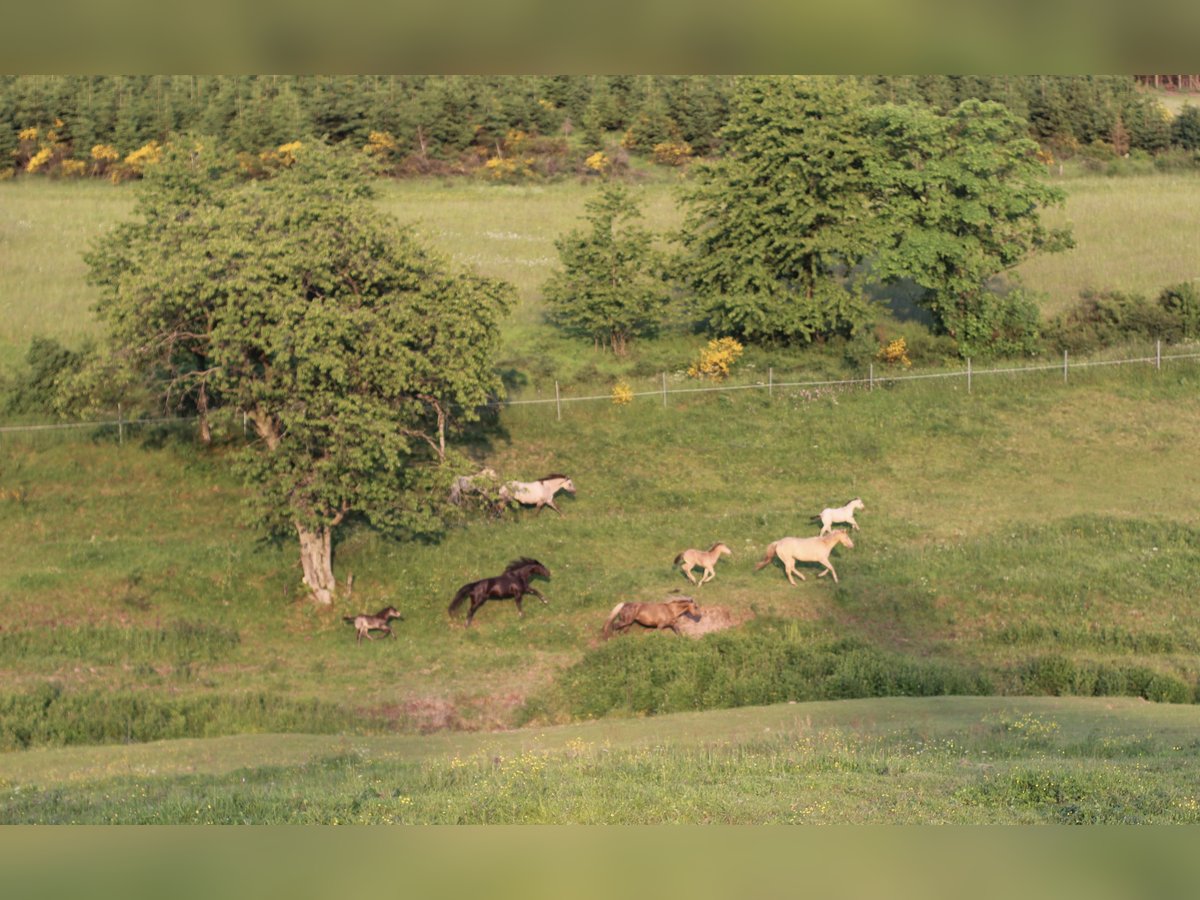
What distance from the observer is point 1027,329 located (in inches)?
1806

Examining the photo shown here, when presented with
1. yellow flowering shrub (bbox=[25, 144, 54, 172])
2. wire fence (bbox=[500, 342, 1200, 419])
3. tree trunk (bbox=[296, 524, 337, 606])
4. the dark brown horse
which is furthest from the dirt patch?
yellow flowering shrub (bbox=[25, 144, 54, 172])

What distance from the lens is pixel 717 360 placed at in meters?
42.9

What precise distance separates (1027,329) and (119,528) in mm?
29879

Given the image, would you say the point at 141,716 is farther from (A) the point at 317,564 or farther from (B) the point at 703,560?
(B) the point at 703,560

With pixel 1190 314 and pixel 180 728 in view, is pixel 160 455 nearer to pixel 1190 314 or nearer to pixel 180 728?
pixel 180 728

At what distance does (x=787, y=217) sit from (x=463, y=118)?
2279 cm

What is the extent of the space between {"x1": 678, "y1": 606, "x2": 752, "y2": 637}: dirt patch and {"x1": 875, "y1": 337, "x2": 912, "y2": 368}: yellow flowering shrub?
62.1 feet

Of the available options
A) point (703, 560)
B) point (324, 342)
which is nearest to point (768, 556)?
point (703, 560)

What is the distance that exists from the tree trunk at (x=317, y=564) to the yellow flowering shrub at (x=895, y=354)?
854 inches

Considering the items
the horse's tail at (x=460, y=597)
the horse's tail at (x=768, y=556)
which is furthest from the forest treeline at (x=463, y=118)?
the horse's tail at (x=460, y=597)

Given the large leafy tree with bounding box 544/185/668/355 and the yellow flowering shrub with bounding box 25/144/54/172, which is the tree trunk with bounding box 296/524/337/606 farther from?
the yellow flowering shrub with bounding box 25/144/54/172

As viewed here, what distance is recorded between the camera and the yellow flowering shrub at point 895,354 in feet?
144

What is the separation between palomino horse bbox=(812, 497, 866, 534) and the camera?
31.8 metres

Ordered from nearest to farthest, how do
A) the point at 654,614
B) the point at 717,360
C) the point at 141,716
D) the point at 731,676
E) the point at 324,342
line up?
the point at 141,716
the point at 731,676
the point at 654,614
the point at 324,342
the point at 717,360
